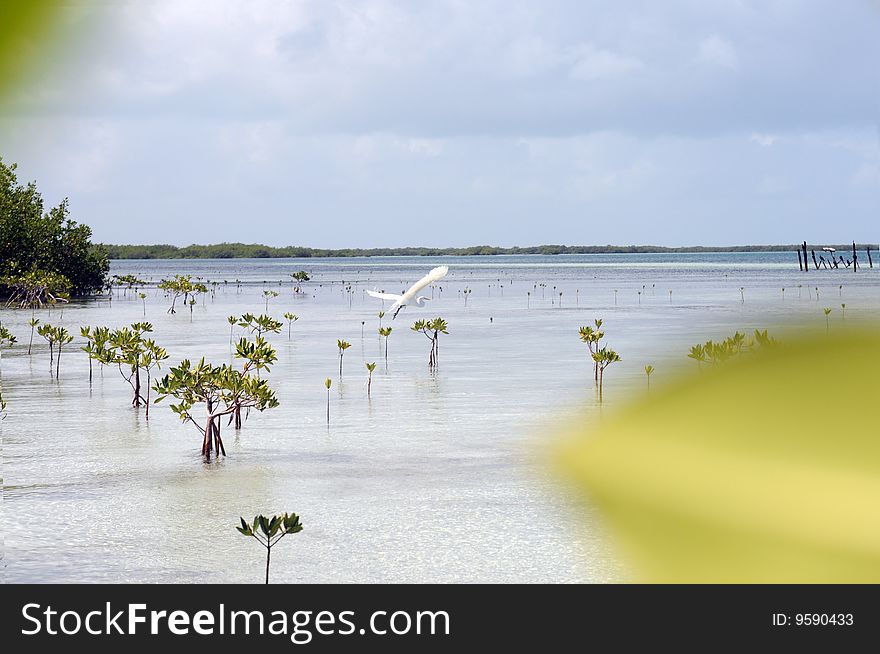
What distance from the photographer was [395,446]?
1341 cm

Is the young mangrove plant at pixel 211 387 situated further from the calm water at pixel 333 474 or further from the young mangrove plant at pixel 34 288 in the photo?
the young mangrove plant at pixel 34 288

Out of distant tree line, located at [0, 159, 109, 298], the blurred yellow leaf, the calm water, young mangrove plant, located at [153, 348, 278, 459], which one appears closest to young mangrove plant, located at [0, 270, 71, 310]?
distant tree line, located at [0, 159, 109, 298]

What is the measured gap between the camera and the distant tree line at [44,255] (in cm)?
4525

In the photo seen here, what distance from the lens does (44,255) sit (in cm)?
5134

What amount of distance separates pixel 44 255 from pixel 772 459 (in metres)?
Result: 53.2

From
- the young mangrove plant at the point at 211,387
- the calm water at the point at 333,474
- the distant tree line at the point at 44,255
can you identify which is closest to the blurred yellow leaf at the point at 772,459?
the calm water at the point at 333,474

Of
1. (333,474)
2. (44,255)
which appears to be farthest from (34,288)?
(333,474)

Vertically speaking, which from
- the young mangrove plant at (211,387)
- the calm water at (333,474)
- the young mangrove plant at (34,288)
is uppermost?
the young mangrove plant at (34,288)

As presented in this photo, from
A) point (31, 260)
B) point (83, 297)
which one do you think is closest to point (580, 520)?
point (31, 260)

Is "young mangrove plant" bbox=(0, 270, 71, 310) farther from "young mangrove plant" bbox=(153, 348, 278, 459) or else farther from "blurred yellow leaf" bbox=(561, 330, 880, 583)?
"blurred yellow leaf" bbox=(561, 330, 880, 583)

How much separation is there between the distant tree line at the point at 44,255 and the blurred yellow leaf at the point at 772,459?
39331 mm

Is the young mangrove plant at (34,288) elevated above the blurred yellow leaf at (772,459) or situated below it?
above

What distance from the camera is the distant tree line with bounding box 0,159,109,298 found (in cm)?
4525

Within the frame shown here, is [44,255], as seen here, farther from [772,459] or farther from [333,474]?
[772,459]
